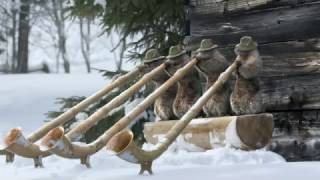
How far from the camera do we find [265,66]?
4398 millimetres

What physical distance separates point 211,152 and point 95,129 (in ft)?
12.0

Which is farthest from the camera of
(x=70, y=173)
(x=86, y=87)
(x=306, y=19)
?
(x=86, y=87)

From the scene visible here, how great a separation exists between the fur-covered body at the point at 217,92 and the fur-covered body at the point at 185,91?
20 cm

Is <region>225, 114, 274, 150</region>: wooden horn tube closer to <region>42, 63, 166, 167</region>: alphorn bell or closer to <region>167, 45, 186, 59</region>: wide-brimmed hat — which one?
<region>42, 63, 166, 167</region>: alphorn bell

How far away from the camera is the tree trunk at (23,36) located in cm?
2039

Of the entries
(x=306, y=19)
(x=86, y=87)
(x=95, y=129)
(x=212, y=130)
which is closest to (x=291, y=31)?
(x=306, y=19)

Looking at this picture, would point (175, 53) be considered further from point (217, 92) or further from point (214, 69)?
point (217, 92)

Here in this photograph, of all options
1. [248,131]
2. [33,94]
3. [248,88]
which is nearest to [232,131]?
[248,131]

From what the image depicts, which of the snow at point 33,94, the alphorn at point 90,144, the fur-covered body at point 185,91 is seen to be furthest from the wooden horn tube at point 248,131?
the snow at point 33,94

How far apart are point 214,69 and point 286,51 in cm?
56

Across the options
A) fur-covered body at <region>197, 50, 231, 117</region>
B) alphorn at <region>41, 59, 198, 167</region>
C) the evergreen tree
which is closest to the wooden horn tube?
fur-covered body at <region>197, 50, 231, 117</region>

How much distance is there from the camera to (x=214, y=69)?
13.5 ft

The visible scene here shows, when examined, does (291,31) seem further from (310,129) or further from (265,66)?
(310,129)

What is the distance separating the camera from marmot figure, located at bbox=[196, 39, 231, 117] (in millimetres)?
4055
